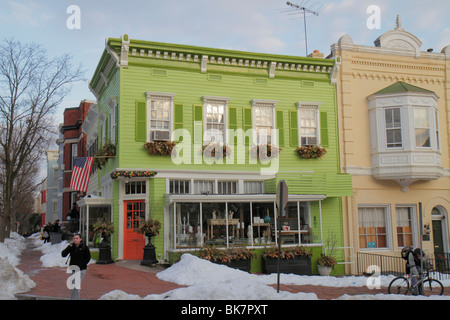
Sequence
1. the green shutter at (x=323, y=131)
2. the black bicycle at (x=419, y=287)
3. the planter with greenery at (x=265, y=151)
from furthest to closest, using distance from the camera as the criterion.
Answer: the green shutter at (x=323, y=131) → the planter with greenery at (x=265, y=151) → the black bicycle at (x=419, y=287)

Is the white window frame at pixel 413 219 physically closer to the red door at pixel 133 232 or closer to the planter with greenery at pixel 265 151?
the planter with greenery at pixel 265 151

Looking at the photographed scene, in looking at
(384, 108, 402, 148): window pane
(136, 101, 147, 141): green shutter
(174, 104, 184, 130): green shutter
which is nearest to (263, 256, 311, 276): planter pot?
(174, 104, 184, 130): green shutter

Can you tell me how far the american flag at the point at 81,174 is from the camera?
18.8 metres

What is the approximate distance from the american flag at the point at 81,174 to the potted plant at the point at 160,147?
2.69 meters

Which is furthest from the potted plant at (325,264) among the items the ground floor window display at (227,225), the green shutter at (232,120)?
the green shutter at (232,120)

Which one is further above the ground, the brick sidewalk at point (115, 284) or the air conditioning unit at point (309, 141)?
the air conditioning unit at point (309, 141)

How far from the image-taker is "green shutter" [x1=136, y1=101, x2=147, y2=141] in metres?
18.0

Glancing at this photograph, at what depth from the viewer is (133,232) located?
1823 cm

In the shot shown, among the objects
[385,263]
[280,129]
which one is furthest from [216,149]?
[385,263]

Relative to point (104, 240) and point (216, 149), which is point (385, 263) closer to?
point (216, 149)

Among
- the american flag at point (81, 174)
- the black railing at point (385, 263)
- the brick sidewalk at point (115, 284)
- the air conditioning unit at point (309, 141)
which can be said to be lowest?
the black railing at point (385, 263)

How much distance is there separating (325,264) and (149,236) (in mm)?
6892

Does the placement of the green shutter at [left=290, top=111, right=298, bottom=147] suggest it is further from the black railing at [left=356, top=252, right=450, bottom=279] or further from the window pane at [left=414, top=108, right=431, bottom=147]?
the black railing at [left=356, top=252, right=450, bottom=279]
